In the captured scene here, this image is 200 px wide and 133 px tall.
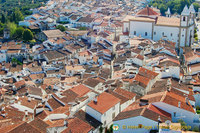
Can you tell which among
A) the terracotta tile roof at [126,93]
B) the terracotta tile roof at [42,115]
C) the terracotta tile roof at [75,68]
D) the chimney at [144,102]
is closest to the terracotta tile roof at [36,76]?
the terracotta tile roof at [75,68]

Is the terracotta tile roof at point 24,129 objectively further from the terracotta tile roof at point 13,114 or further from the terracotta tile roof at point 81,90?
the terracotta tile roof at point 81,90

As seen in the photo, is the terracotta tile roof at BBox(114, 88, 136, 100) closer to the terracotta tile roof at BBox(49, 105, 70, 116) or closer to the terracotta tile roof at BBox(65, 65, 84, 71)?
the terracotta tile roof at BBox(49, 105, 70, 116)

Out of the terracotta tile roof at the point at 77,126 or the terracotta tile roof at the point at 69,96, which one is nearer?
the terracotta tile roof at the point at 77,126

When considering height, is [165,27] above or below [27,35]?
above

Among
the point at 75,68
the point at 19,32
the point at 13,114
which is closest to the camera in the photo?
the point at 13,114

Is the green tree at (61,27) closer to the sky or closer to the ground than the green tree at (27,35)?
closer to the sky

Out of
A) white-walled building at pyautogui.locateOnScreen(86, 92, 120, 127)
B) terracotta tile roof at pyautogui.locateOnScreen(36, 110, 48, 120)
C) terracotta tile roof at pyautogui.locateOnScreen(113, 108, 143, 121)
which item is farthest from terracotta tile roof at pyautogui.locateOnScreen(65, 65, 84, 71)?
terracotta tile roof at pyautogui.locateOnScreen(113, 108, 143, 121)

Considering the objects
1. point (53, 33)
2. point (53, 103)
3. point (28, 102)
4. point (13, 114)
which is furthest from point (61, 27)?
point (13, 114)

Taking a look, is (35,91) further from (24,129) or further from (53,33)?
(53,33)
